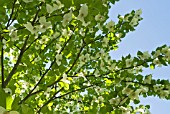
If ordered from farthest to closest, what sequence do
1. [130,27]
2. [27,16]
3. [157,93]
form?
[130,27]
[157,93]
[27,16]

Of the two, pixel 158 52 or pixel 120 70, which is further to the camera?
pixel 120 70

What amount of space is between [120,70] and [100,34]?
27.3 inches

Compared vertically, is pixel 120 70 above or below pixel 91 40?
below

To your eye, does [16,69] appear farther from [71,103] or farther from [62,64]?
[71,103]

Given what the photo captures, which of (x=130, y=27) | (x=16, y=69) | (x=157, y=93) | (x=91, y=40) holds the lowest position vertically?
(x=157, y=93)

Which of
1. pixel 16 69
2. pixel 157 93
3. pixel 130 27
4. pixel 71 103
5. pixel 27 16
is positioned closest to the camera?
pixel 27 16

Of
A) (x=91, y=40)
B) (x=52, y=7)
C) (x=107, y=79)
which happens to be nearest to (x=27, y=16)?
(x=52, y=7)

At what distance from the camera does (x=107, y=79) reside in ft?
15.6

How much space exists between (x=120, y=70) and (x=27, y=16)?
1779 mm

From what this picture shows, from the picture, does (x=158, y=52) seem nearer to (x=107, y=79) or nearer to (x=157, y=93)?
(x=157, y=93)

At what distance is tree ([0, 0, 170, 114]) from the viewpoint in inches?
137

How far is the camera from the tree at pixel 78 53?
3.47m

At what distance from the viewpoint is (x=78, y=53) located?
4.84 m

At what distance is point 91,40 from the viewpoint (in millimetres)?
4699
